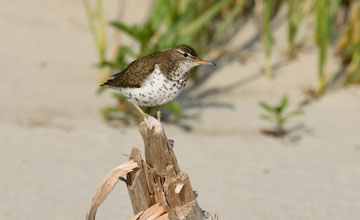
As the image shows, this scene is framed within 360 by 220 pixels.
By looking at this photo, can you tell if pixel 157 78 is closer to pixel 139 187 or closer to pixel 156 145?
pixel 156 145

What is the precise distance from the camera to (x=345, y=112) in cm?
857

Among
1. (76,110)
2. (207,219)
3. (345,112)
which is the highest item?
(76,110)

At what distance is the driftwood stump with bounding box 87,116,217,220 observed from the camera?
3.81 meters

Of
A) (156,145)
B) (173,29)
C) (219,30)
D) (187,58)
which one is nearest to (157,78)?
(187,58)

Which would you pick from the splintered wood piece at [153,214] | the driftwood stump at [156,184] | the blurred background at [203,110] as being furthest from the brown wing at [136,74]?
the blurred background at [203,110]

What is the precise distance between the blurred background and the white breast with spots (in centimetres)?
177

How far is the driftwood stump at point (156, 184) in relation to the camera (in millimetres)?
3814

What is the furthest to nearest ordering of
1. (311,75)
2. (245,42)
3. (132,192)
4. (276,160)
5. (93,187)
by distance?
(245,42) < (311,75) < (276,160) < (93,187) < (132,192)

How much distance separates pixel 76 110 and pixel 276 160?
2.54 metres

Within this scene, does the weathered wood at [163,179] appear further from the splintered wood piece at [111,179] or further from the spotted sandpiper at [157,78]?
the spotted sandpiper at [157,78]

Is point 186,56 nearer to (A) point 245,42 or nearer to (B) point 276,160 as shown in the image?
(B) point 276,160

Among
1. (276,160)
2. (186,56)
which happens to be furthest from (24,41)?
(186,56)

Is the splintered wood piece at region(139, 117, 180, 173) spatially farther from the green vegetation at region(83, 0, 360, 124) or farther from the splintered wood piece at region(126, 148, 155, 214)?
the green vegetation at region(83, 0, 360, 124)

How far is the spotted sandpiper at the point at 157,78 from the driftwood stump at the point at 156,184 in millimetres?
317
